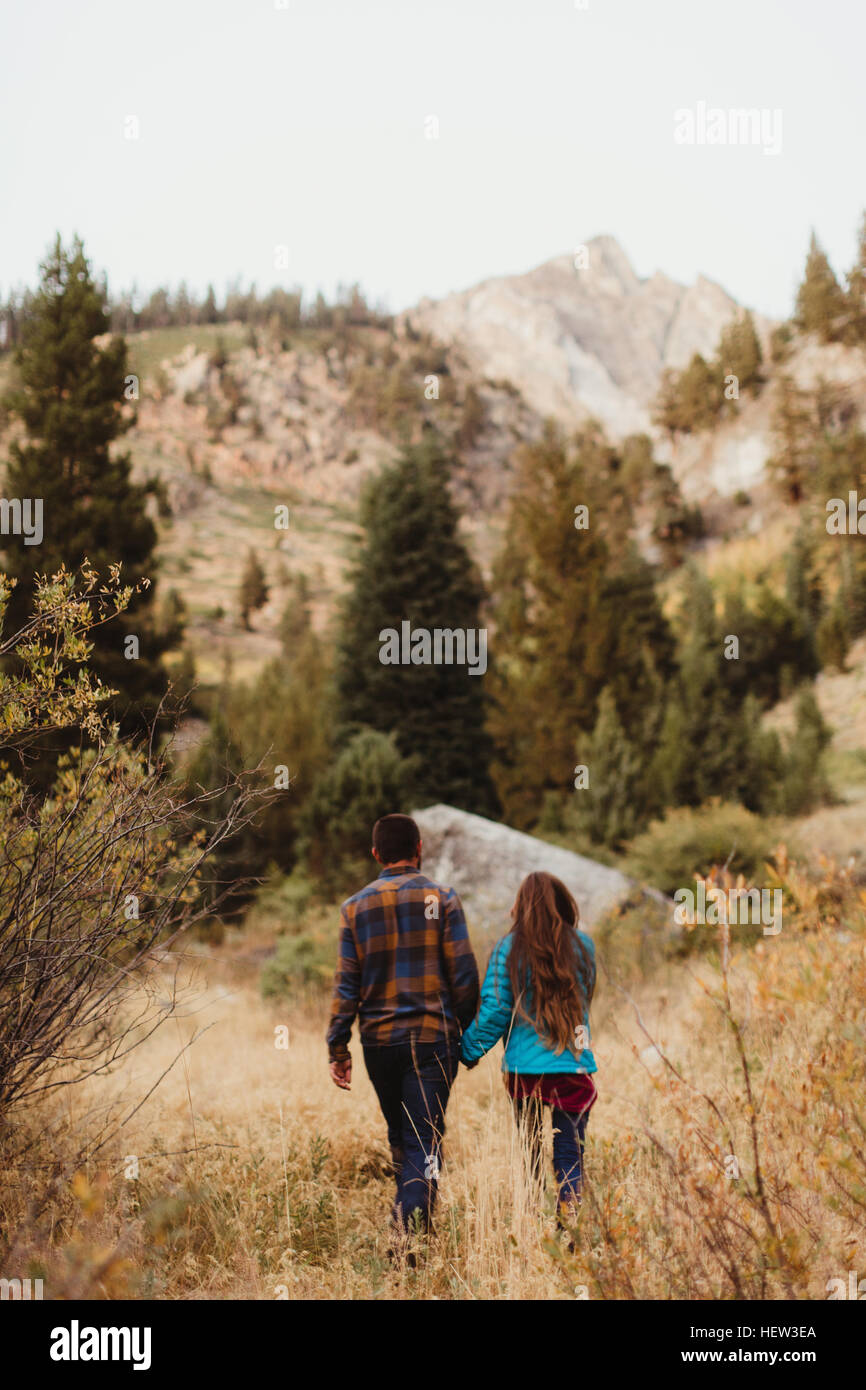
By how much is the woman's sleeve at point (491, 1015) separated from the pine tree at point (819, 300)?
50338 millimetres

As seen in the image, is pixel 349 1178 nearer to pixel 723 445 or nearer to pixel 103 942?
pixel 103 942

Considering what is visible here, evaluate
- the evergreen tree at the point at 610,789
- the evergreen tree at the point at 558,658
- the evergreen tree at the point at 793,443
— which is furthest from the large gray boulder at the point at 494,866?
the evergreen tree at the point at 793,443

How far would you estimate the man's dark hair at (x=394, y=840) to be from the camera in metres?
3.93

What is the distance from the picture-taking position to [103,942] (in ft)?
12.5

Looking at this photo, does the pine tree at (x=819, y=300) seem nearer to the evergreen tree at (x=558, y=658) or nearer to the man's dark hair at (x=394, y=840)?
the evergreen tree at (x=558, y=658)

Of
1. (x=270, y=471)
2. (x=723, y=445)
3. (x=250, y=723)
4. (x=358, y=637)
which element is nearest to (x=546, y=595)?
(x=358, y=637)

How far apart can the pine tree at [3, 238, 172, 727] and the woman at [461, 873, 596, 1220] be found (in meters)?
9.44

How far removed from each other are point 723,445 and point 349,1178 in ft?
163

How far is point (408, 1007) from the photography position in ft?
12.0

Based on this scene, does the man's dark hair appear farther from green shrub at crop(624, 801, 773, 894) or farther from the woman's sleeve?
green shrub at crop(624, 801, 773, 894)

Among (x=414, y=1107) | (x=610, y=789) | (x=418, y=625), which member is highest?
(x=418, y=625)

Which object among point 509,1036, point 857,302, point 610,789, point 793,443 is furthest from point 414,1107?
point 857,302

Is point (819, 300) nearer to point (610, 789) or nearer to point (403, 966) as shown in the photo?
point (610, 789)

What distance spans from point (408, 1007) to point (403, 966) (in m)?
0.16
